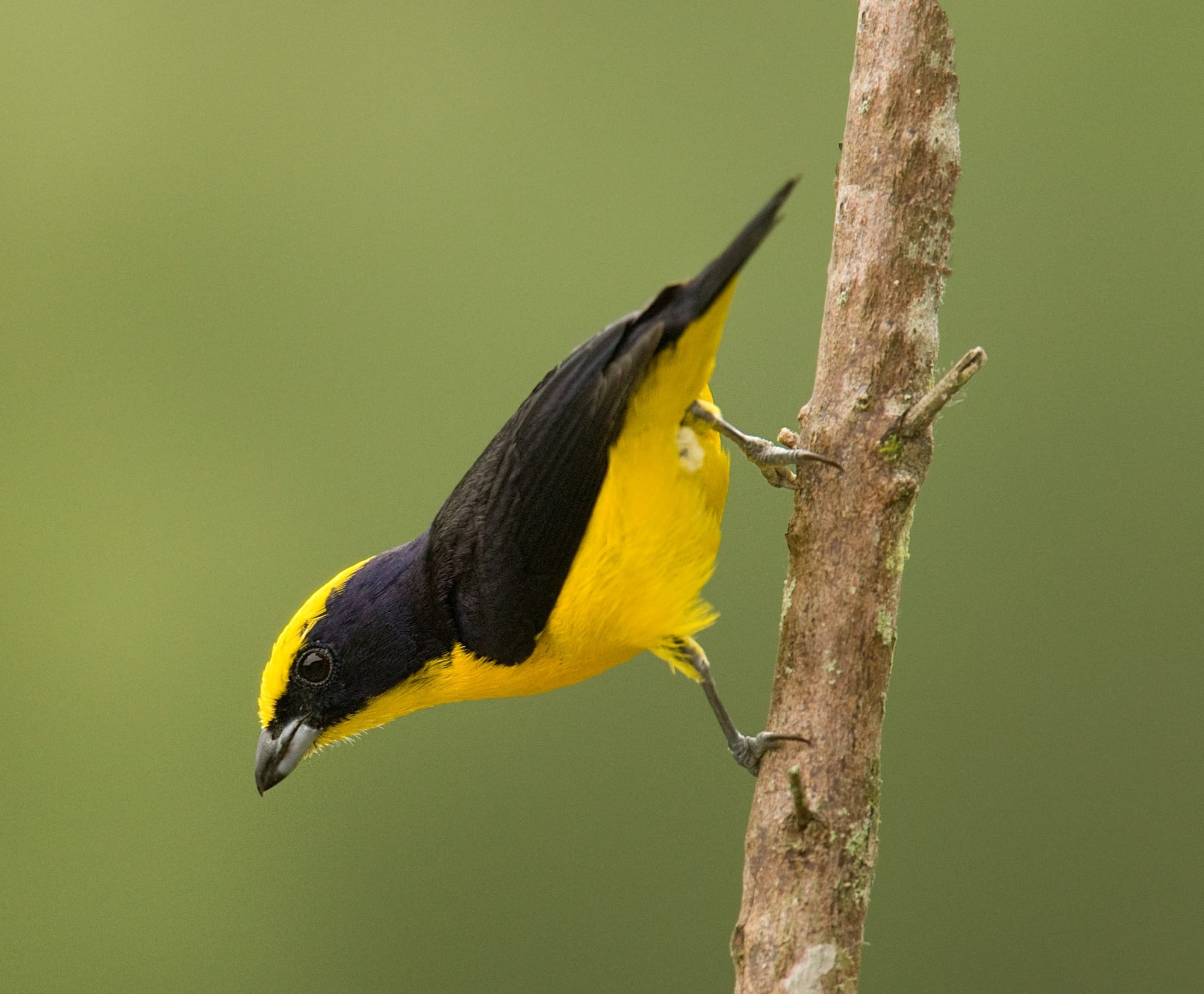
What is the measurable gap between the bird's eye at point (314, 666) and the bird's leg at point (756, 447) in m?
0.92

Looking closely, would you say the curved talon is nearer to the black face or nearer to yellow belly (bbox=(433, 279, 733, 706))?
yellow belly (bbox=(433, 279, 733, 706))

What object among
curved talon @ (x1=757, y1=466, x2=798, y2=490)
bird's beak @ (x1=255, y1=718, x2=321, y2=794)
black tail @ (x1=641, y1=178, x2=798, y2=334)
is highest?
black tail @ (x1=641, y1=178, x2=798, y2=334)

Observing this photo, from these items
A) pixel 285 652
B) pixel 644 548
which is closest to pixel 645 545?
pixel 644 548

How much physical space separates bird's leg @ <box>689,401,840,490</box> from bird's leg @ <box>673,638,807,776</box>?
0.45 metres

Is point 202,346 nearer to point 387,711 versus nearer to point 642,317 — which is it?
point 387,711

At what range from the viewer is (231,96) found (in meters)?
A: 4.09

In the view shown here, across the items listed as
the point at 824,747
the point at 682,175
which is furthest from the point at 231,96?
the point at 824,747

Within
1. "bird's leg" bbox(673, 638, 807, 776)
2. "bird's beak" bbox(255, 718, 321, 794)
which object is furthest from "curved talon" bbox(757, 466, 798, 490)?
"bird's beak" bbox(255, 718, 321, 794)

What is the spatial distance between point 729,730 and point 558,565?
535 millimetres

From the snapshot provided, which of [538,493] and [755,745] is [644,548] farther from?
[755,745]

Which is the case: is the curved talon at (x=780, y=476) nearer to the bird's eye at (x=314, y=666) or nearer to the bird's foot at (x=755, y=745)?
the bird's foot at (x=755, y=745)

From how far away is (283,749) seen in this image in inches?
103

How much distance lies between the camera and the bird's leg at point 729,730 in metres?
2.19

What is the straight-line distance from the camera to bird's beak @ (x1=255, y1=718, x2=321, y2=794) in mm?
2604
